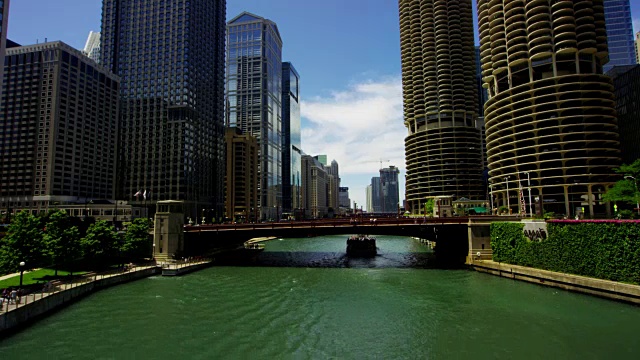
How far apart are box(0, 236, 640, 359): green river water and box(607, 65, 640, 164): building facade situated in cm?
10965

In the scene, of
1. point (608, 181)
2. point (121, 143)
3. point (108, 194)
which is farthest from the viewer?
point (121, 143)

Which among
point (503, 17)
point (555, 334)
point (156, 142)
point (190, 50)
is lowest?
point (555, 334)

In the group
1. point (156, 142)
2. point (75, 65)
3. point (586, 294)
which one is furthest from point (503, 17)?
point (75, 65)

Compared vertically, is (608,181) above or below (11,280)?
above

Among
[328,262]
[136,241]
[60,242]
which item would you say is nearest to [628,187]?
[328,262]

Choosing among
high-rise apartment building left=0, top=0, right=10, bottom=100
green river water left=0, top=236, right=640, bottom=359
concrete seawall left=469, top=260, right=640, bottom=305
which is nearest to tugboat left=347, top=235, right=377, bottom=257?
concrete seawall left=469, top=260, right=640, bottom=305

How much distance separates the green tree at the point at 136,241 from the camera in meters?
70.5

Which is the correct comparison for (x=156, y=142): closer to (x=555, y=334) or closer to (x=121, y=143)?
(x=121, y=143)

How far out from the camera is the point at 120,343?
32.5 m

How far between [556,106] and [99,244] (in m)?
120

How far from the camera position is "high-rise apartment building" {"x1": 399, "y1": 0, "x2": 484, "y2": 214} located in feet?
589

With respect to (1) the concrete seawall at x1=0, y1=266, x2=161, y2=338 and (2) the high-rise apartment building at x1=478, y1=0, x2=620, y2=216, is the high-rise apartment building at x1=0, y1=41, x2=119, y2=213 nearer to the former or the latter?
(1) the concrete seawall at x1=0, y1=266, x2=161, y2=338

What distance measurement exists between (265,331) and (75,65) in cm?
18198

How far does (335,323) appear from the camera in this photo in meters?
38.4
